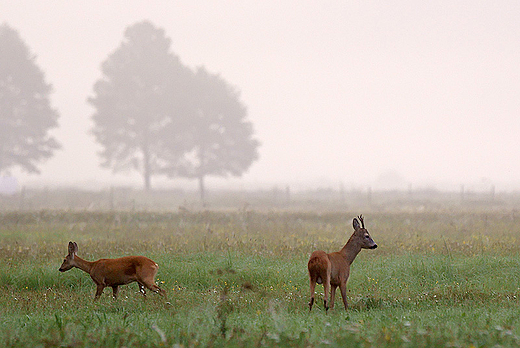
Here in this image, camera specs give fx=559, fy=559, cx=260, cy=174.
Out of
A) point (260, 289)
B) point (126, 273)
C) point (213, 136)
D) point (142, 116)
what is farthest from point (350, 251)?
point (142, 116)

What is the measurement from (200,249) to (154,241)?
1866 mm

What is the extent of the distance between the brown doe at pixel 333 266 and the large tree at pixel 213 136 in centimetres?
3558

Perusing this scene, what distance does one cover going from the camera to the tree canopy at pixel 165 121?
149 ft

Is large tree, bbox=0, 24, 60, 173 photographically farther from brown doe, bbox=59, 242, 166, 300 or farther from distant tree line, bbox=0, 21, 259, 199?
brown doe, bbox=59, 242, 166, 300

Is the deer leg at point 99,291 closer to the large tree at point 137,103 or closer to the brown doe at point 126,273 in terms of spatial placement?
the brown doe at point 126,273

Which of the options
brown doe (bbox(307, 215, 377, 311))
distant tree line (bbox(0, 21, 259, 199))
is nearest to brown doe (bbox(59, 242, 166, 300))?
brown doe (bbox(307, 215, 377, 311))

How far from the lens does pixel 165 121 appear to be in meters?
47.2

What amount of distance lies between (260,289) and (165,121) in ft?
124

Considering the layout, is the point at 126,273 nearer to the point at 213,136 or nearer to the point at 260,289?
the point at 260,289

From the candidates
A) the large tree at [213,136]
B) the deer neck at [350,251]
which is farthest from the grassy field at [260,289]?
the large tree at [213,136]

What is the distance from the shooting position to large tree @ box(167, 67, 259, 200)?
45.4 m

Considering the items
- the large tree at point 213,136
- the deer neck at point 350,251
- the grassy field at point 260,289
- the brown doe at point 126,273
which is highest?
the large tree at point 213,136

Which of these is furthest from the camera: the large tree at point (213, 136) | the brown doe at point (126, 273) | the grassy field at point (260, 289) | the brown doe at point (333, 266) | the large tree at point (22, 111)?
the large tree at point (213, 136)

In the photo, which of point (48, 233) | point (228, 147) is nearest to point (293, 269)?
point (48, 233)
